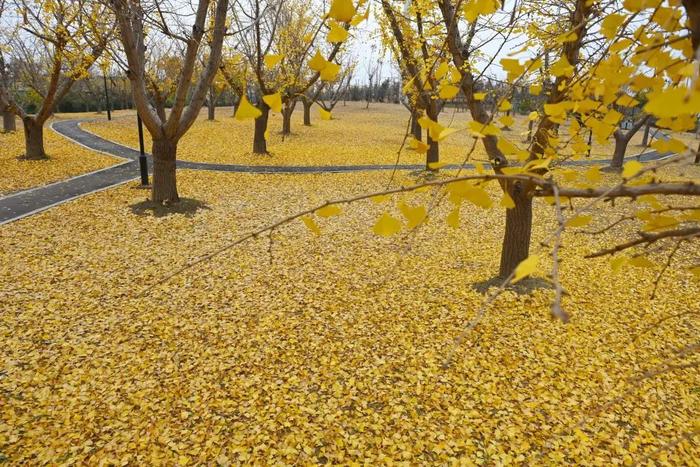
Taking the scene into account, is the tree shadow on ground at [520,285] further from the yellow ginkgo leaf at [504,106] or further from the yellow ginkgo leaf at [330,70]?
the yellow ginkgo leaf at [330,70]

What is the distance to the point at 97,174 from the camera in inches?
463

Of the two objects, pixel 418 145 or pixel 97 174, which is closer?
pixel 418 145

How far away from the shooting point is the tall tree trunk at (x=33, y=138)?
496 inches

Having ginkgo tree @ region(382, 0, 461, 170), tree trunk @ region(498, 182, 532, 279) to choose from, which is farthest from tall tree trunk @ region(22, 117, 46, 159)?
tree trunk @ region(498, 182, 532, 279)

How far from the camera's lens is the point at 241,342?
13.8 ft

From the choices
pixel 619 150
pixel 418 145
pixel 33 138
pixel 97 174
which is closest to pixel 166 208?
pixel 97 174

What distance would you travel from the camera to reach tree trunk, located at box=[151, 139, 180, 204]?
8.08 metres

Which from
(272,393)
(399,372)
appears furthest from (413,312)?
(272,393)

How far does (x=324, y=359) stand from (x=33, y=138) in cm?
1360

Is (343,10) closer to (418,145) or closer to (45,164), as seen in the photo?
(418,145)

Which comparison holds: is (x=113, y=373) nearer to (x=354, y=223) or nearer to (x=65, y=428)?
(x=65, y=428)

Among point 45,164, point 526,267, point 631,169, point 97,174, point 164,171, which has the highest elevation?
point 631,169

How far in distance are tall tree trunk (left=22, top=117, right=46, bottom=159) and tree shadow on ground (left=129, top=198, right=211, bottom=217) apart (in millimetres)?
6914

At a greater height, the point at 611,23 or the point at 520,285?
the point at 611,23
